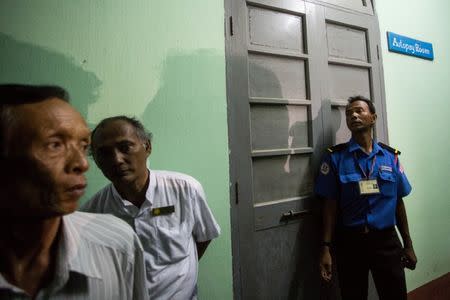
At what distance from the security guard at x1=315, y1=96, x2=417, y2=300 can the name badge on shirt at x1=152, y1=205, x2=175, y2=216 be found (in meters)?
1.02

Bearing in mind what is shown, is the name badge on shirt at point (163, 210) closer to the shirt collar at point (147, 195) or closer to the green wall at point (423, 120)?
the shirt collar at point (147, 195)

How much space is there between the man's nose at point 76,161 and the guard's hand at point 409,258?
203 cm

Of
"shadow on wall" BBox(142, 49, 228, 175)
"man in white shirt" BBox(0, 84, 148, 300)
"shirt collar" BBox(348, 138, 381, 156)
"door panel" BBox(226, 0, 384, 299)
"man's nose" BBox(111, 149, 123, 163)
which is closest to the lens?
"man in white shirt" BBox(0, 84, 148, 300)

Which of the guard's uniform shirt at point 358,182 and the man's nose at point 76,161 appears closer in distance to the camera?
the man's nose at point 76,161

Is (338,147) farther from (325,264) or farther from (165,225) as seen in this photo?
(165,225)

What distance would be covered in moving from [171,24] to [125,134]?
27.8 inches

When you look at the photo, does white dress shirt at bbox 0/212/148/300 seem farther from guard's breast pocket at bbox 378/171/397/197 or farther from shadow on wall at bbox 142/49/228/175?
guard's breast pocket at bbox 378/171/397/197

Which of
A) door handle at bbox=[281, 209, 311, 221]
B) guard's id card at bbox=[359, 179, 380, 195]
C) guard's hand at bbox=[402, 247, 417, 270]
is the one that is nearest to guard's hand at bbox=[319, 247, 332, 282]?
door handle at bbox=[281, 209, 311, 221]

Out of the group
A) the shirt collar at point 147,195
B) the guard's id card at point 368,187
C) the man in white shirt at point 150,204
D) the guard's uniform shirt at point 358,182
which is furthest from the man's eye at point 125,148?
the guard's id card at point 368,187

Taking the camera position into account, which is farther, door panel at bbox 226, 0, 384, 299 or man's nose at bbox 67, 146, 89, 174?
door panel at bbox 226, 0, 384, 299

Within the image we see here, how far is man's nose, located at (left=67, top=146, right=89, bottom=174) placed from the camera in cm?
59

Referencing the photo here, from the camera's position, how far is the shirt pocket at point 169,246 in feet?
3.80

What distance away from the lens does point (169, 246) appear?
1.17 m

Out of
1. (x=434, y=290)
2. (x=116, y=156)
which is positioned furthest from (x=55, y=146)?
(x=434, y=290)
